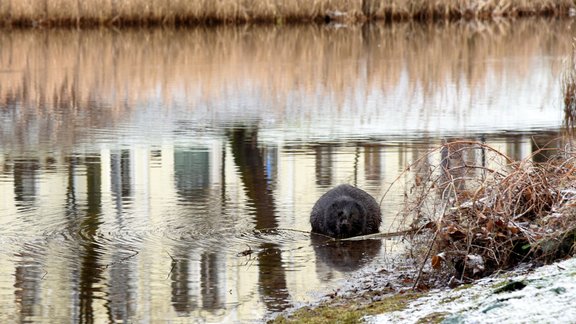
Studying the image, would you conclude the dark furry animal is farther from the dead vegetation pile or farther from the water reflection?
the dead vegetation pile

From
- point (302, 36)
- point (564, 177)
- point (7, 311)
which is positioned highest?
point (302, 36)

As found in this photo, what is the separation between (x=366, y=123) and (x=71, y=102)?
5545 millimetres

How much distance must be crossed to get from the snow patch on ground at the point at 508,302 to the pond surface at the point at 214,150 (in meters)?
1.21

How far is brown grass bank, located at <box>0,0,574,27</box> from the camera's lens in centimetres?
3506

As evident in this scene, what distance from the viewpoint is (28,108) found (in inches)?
750

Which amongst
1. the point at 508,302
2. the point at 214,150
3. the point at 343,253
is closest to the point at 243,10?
the point at 214,150

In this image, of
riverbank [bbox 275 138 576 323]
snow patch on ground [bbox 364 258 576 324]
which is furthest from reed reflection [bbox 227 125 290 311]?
snow patch on ground [bbox 364 258 576 324]

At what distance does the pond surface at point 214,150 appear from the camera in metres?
8.62

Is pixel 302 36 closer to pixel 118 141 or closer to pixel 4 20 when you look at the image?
pixel 4 20

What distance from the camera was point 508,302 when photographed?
252 inches

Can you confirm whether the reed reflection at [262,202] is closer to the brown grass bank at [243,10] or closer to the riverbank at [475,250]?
the riverbank at [475,250]

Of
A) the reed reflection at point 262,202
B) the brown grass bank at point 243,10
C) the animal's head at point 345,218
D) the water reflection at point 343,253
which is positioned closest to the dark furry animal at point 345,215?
the animal's head at point 345,218

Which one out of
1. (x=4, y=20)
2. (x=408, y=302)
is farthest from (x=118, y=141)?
(x=4, y=20)

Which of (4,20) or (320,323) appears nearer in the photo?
(320,323)
